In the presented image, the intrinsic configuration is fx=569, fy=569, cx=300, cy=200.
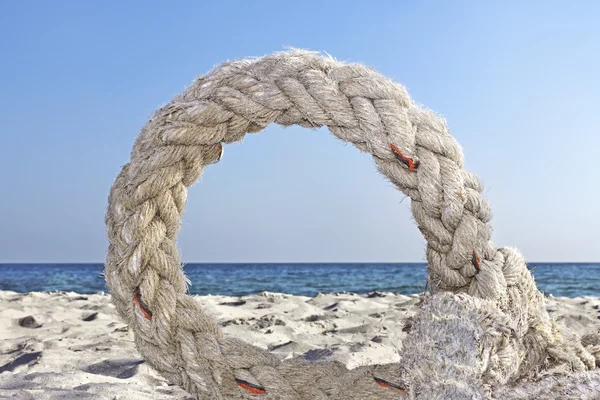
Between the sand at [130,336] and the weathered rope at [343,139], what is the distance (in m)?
0.19

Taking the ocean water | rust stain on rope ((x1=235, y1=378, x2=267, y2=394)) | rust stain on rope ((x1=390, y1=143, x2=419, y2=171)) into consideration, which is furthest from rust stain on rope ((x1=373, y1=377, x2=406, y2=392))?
the ocean water

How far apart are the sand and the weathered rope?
0.19 meters

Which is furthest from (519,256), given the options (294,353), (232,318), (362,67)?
(232,318)

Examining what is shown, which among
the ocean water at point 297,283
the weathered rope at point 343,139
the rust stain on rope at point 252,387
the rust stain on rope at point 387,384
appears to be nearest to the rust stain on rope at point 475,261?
the weathered rope at point 343,139

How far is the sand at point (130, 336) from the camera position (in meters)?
2.45

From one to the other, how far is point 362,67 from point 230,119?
17.6 inches

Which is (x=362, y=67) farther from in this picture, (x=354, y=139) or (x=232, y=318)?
(x=232, y=318)

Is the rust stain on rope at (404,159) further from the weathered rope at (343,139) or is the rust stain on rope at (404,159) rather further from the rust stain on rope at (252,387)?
the rust stain on rope at (252,387)

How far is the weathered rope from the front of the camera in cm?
162

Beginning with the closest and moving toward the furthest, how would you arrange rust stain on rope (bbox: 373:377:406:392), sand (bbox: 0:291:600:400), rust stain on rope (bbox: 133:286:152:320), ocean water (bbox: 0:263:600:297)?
rust stain on rope (bbox: 373:377:406:392) < rust stain on rope (bbox: 133:286:152:320) < sand (bbox: 0:291:600:400) < ocean water (bbox: 0:263:600:297)

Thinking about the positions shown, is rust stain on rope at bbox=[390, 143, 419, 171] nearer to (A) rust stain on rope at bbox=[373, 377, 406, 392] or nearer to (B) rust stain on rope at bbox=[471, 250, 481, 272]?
(B) rust stain on rope at bbox=[471, 250, 481, 272]

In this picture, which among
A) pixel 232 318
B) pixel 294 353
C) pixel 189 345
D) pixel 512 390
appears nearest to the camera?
pixel 512 390

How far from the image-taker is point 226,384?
174cm

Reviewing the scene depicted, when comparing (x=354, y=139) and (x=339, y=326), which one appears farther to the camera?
(x=339, y=326)
